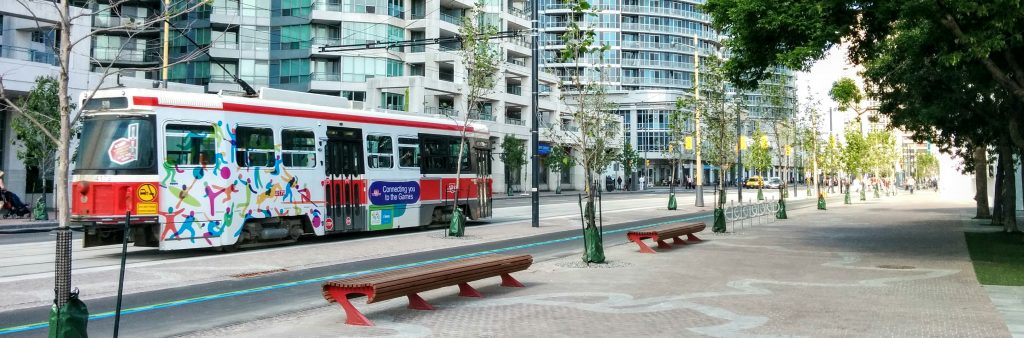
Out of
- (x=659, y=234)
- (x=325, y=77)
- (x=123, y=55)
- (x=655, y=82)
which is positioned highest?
(x=655, y=82)

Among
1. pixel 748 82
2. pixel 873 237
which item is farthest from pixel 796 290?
pixel 873 237

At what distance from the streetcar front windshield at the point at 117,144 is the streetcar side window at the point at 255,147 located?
2013 mm

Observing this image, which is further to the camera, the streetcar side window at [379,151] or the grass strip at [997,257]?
the streetcar side window at [379,151]

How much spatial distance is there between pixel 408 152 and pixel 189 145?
22.9 ft

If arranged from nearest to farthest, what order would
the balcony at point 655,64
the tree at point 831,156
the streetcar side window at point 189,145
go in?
the streetcar side window at point 189,145 < the tree at point 831,156 < the balcony at point 655,64

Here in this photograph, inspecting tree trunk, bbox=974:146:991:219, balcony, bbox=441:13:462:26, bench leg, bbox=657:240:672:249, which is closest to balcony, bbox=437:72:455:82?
balcony, bbox=441:13:462:26

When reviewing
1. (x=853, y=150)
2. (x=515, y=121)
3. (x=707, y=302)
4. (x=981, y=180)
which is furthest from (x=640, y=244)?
(x=515, y=121)

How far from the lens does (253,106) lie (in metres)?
17.0

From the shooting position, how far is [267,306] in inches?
399

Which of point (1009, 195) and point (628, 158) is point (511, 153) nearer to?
point (628, 158)

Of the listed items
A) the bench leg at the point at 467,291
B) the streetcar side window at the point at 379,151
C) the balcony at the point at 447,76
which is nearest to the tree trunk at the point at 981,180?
the streetcar side window at the point at 379,151

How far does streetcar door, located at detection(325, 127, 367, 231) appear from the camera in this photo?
18.9 metres

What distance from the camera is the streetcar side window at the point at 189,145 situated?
15.3 m

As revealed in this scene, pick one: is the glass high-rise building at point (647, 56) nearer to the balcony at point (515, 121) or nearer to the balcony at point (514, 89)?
the balcony at point (514, 89)
